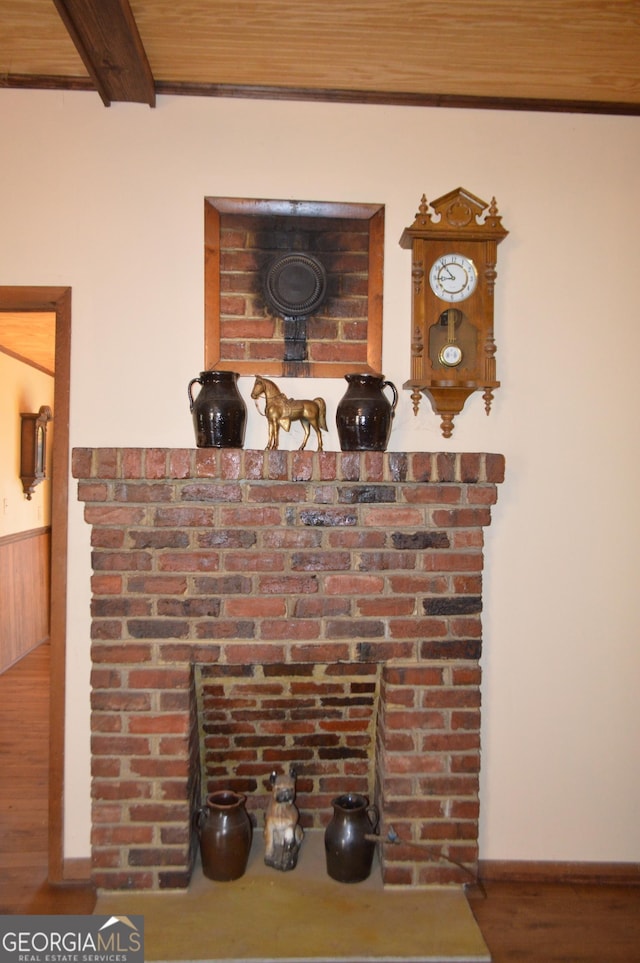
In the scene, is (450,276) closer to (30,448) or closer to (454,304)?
(454,304)

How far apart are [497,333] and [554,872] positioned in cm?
185

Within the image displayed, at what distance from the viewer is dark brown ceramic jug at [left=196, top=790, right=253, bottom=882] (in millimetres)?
1969

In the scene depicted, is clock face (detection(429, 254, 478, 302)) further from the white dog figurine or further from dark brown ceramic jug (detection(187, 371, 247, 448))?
the white dog figurine

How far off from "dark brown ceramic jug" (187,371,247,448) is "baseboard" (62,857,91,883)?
56.2 inches

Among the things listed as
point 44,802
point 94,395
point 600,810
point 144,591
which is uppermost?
point 94,395

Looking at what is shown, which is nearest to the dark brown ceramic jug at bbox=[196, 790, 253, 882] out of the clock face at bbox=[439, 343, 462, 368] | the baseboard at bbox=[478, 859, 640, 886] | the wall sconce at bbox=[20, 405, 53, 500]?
the baseboard at bbox=[478, 859, 640, 886]

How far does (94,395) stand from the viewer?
2062 mm

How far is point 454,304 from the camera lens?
2.06 m

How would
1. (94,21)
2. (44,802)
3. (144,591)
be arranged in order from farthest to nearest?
1. (44,802)
2. (144,591)
3. (94,21)

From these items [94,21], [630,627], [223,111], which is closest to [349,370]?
[223,111]

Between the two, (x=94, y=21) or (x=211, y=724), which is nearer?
(x=94, y=21)

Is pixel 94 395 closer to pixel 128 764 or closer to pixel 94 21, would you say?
pixel 94 21

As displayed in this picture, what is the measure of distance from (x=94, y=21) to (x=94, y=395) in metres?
1.03

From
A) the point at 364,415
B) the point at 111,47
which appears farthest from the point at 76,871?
the point at 111,47
